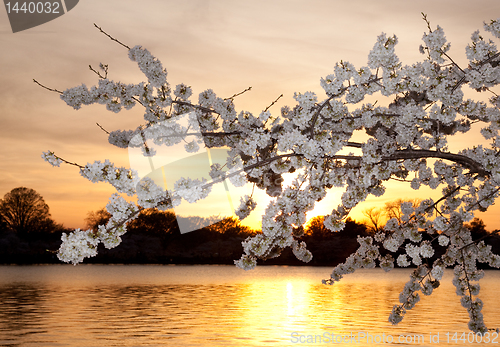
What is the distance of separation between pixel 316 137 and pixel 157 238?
82.7 meters

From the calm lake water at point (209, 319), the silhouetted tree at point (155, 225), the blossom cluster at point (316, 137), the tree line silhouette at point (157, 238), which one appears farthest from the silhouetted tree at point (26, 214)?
the blossom cluster at point (316, 137)

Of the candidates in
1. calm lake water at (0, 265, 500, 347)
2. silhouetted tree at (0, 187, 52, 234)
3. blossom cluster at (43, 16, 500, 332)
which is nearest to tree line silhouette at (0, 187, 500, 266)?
silhouetted tree at (0, 187, 52, 234)

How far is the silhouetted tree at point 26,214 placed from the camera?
70.4 metres

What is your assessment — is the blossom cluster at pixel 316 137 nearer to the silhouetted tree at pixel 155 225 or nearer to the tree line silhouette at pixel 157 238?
the tree line silhouette at pixel 157 238

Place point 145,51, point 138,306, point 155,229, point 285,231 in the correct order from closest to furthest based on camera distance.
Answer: point 285,231 < point 145,51 < point 138,306 < point 155,229

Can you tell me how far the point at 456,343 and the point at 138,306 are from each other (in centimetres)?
1721

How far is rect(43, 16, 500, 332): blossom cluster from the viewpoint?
453 centimetres

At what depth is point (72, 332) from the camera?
61.0 ft

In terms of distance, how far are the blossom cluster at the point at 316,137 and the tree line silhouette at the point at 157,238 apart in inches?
2595

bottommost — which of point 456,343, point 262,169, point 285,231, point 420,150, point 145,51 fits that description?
point 456,343

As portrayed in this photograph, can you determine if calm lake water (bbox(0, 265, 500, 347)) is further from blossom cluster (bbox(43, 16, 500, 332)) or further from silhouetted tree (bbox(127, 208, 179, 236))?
silhouetted tree (bbox(127, 208, 179, 236))

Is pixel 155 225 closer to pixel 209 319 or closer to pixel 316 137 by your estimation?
pixel 209 319

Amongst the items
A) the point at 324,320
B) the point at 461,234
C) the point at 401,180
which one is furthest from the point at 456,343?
the point at 401,180

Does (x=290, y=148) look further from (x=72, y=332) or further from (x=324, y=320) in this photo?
(x=324, y=320)
